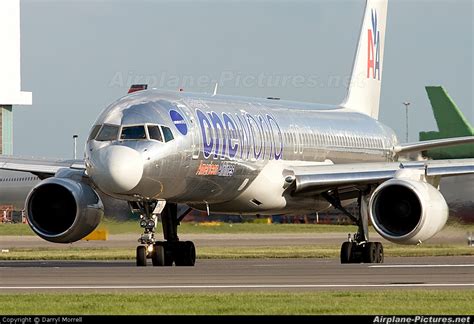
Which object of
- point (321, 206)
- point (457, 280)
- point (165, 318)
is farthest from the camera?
point (321, 206)

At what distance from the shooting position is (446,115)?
79.0 m

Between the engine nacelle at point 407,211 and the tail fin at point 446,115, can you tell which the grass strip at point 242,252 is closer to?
the engine nacelle at point 407,211

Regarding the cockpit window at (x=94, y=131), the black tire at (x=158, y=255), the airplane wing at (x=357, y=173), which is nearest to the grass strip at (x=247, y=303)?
the cockpit window at (x=94, y=131)

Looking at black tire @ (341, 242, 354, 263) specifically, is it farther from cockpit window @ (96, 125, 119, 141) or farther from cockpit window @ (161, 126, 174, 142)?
cockpit window @ (96, 125, 119, 141)

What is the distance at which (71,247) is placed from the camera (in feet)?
163

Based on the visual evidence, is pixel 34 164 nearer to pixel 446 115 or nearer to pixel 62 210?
pixel 62 210

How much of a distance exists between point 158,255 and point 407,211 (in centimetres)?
595

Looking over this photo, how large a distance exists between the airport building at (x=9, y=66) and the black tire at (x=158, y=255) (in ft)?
184

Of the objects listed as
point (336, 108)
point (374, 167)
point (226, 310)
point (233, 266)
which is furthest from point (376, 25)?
point (226, 310)

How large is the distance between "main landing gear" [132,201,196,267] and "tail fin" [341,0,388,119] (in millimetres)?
13284

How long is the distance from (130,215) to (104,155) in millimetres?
13204

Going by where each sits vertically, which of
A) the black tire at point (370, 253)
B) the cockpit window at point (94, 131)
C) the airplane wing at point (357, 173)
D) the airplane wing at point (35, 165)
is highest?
the cockpit window at point (94, 131)

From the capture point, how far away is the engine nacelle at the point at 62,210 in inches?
1334

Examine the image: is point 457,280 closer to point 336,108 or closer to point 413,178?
point 413,178
